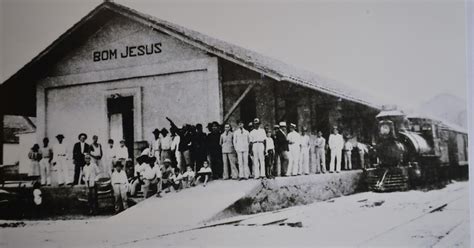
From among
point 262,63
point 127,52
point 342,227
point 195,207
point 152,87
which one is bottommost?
point 342,227

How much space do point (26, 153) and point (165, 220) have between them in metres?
1.36

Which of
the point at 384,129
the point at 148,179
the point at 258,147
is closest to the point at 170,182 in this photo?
the point at 148,179

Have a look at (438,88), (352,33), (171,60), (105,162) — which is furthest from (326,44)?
(105,162)

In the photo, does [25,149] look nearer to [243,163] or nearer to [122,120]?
[122,120]

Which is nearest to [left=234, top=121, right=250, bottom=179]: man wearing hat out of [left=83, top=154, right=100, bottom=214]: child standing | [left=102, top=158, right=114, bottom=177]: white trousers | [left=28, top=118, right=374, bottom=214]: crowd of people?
[left=28, top=118, right=374, bottom=214]: crowd of people

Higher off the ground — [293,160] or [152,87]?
[152,87]

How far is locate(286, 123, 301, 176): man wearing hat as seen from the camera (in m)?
4.22

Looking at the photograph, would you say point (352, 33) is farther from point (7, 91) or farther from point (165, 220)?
point (7, 91)

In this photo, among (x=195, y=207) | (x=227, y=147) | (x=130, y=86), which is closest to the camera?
(x=195, y=207)

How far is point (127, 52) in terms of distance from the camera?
4.53 meters

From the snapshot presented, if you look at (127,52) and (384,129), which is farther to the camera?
(127,52)

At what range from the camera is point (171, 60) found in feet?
14.6

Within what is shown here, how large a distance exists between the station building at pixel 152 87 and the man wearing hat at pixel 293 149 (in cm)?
9

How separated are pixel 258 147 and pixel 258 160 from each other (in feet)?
0.34
